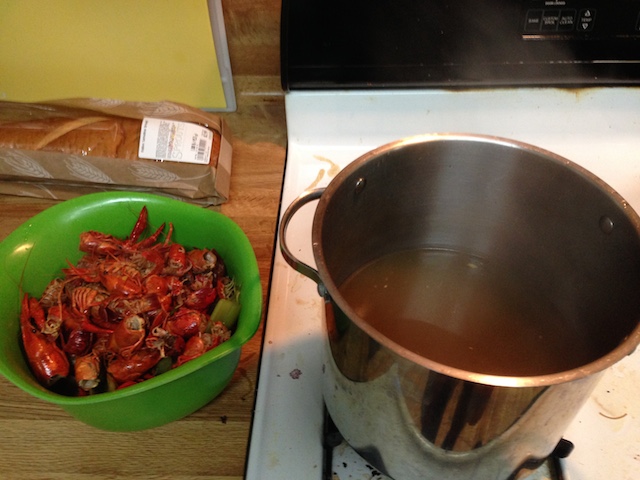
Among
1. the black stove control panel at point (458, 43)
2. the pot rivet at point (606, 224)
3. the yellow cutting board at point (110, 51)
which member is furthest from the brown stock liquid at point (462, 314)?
the yellow cutting board at point (110, 51)

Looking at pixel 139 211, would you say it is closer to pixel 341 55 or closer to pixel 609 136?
pixel 341 55

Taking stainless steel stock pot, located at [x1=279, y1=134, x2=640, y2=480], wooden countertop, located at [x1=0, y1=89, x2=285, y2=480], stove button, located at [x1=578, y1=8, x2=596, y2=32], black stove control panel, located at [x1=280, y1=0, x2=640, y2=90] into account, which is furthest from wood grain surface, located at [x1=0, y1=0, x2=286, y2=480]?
stove button, located at [x1=578, y1=8, x2=596, y2=32]

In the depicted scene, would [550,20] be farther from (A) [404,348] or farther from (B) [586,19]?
(A) [404,348]

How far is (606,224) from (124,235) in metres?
0.52

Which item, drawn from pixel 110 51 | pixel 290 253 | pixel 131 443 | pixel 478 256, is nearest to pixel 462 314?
pixel 478 256

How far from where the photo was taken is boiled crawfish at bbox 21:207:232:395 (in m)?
0.52

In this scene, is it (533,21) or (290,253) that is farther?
(533,21)

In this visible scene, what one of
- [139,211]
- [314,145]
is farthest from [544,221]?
[139,211]

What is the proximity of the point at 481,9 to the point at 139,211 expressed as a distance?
47cm

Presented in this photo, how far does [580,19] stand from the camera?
0.66 m

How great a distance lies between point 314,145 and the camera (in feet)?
2.55

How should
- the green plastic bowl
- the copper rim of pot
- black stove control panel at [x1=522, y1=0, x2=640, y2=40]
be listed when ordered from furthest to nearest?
1. black stove control panel at [x1=522, y1=0, x2=640, y2=40]
2. the green plastic bowl
3. the copper rim of pot

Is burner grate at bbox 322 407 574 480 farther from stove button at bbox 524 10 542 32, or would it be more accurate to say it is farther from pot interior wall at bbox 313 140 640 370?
stove button at bbox 524 10 542 32

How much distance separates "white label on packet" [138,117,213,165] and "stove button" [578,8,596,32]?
48 centimetres
